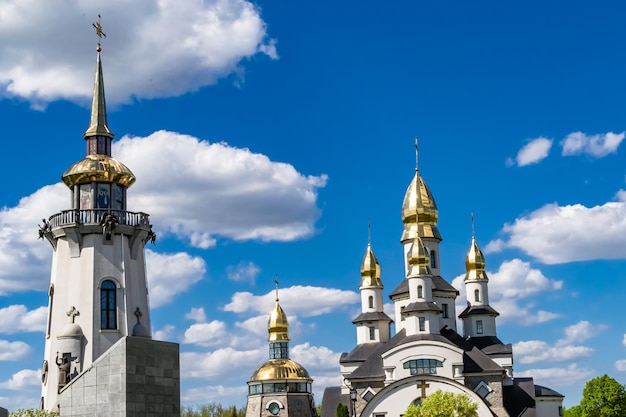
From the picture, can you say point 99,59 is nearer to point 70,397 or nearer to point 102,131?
point 102,131

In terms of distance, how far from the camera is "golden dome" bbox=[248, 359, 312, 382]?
7731 cm

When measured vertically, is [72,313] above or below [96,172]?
below

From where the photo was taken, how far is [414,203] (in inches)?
2781

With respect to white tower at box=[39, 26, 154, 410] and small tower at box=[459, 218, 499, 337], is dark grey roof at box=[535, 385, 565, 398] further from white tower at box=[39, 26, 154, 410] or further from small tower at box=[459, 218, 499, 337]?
white tower at box=[39, 26, 154, 410]

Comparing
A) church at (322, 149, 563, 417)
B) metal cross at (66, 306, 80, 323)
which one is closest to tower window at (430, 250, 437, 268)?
church at (322, 149, 563, 417)

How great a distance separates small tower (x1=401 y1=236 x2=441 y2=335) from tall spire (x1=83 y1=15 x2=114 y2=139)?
29.7 m

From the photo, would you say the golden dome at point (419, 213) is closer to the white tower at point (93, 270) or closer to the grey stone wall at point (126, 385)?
the white tower at point (93, 270)

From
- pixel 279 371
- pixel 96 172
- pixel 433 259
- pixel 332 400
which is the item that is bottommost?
pixel 332 400

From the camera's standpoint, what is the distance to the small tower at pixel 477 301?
224ft

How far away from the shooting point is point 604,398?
75000mm

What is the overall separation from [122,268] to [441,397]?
25.1m

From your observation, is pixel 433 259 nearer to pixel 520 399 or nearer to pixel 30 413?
pixel 520 399

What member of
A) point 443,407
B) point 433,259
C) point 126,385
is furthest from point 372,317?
point 126,385

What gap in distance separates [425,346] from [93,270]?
29.8 m
